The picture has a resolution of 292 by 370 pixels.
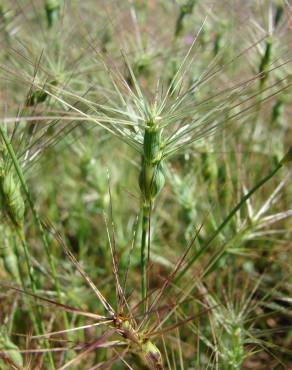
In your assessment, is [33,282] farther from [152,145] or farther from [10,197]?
[152,145]

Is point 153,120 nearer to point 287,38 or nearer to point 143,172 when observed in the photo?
point 143,172

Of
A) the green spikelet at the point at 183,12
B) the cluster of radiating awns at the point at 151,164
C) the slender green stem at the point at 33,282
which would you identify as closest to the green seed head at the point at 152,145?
the cluster of radiating awns at the point at 151,164

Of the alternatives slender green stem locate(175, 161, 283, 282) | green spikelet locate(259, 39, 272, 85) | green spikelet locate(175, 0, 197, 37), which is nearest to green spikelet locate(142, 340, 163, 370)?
slender green stem locate(175, 161, 283, 282)

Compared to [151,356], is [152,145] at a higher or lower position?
higher

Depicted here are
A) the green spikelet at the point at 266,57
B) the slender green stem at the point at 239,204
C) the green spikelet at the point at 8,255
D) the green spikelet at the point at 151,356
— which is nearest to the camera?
the green spikelet at the point at 151,356

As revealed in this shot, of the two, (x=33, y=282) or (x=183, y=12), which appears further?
(x=183, y=12)

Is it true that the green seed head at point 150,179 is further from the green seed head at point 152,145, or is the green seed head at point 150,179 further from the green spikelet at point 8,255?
the green spikelet at point 8,255

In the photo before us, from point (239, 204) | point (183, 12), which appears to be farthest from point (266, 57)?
point (239, 204)

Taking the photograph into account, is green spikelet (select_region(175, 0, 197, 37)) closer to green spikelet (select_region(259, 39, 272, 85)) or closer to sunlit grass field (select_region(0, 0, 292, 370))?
sunlit grass field (select_region(0, 0, 292, 370))
